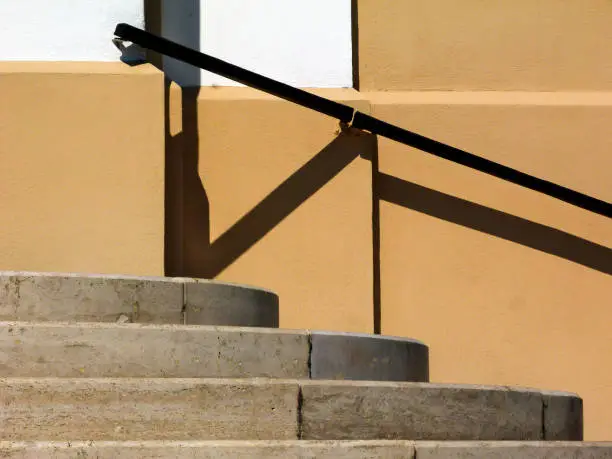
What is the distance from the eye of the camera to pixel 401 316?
626 cm

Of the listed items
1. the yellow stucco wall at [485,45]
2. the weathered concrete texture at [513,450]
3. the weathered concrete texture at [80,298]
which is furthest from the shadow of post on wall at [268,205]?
the weathered concrete texture at [513,450]

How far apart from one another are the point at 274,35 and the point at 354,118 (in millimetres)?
713

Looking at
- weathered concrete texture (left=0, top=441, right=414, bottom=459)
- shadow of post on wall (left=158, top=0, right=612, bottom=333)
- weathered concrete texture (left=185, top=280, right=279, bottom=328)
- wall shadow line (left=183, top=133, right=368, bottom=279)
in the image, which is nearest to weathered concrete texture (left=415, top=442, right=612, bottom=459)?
weathered concrete texture (left=0, top=441, right=414, bottom=459)

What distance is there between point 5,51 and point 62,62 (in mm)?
278

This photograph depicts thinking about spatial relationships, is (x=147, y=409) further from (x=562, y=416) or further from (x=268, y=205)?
(x=268, y=205)

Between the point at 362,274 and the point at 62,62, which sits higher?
the point at 62,62

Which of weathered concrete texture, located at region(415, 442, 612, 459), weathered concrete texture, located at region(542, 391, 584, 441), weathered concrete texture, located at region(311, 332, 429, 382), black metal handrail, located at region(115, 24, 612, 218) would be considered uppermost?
black metal handrail, located at region(115, 24, 612, 218)

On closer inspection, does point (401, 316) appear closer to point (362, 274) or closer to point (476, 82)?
point (362, 274)

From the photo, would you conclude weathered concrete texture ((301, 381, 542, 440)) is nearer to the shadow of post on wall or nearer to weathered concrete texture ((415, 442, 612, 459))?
weathered concrete texture ((415, 442, 612, 459))

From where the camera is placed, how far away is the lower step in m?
3.96

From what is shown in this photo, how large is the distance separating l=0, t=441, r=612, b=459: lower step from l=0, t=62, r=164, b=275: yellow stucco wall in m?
1.71

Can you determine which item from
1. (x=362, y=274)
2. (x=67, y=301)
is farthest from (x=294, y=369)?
(x=362, y=274)

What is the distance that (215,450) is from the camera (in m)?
4.10

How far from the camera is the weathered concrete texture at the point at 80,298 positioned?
464 cm
